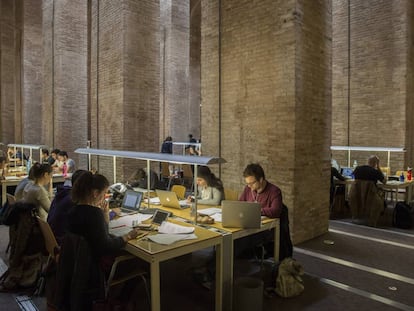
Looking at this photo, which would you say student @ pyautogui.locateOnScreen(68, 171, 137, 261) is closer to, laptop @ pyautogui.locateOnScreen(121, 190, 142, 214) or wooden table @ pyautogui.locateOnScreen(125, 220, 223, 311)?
wooden table @ pyautogui.locateOnScreen(125, 220, 223, 311)

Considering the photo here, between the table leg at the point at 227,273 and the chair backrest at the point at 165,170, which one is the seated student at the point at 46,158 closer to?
the chair backrest at the point at 165,170

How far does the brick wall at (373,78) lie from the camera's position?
966 cm

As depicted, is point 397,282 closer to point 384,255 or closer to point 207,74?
point 384,255

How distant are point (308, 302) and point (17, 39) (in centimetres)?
2085

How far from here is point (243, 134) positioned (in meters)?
6.31

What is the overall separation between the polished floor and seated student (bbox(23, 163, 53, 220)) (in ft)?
3.33

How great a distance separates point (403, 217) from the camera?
6648 millimetres

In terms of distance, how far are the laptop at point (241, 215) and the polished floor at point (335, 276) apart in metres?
0.85

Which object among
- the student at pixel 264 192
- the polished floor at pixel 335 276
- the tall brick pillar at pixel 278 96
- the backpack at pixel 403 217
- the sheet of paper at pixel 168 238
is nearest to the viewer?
the sheet of paper at pixel 168 238

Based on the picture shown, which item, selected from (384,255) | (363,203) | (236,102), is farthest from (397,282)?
(236,102)

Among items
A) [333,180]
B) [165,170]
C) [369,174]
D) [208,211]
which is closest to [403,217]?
[369,174]

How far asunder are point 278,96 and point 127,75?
14.5ft

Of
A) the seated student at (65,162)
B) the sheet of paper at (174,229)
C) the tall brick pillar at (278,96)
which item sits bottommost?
the sheet of paper at (174,229)

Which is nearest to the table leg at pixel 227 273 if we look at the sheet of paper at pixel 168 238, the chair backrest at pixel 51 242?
the sheet of paper at pixel 168 238
